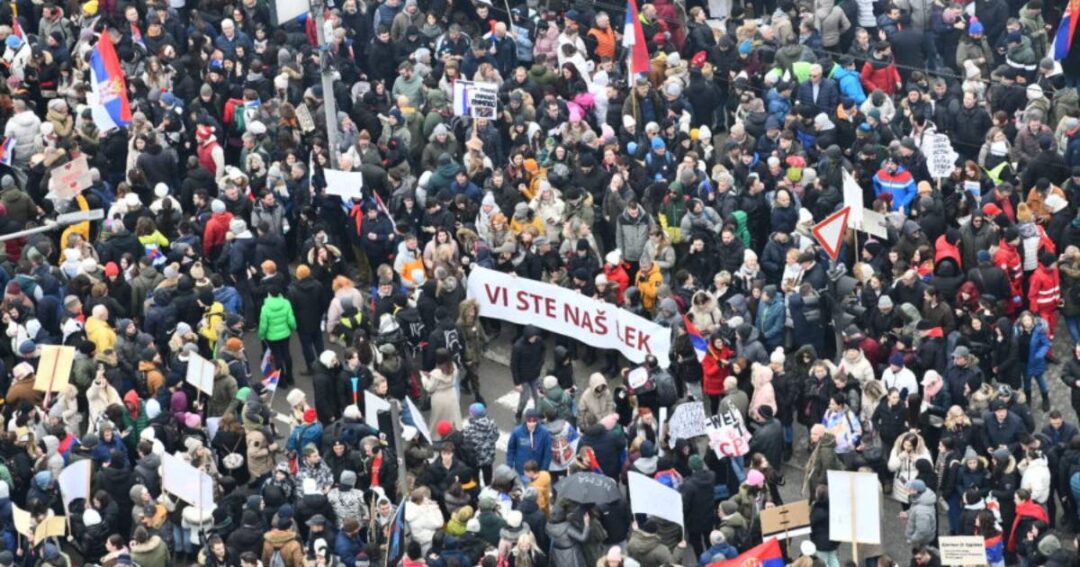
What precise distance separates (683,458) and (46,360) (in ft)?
22.5

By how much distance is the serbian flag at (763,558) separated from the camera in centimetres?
2675

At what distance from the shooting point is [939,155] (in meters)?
33.2

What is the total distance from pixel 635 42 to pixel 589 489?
9.93 metres

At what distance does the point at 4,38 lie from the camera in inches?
1500

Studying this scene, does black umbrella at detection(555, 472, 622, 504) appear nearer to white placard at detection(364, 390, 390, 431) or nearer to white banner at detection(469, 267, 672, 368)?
white placard at detection(364, 390, 390, 431)

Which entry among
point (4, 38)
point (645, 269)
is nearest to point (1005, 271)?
point (645, 269)

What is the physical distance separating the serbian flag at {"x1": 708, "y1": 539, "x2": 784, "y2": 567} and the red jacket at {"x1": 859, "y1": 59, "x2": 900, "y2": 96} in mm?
10940

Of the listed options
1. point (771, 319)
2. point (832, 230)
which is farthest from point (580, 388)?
point (832, 230)

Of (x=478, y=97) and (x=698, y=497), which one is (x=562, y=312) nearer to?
(x=478, y=97)

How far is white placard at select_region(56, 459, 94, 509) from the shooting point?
27828 millimetres

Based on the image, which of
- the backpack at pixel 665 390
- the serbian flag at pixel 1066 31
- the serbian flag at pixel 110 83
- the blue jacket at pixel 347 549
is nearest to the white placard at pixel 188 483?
the blue jacket at pixel 347 549

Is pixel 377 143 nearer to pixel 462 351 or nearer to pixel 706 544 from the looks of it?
pixel 462 351

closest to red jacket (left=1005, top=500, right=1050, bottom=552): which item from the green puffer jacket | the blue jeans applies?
the blue jeans

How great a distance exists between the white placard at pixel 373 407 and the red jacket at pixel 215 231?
15.8 feet
